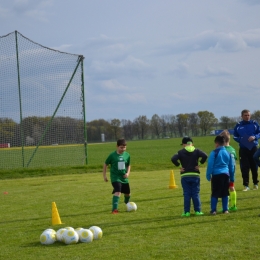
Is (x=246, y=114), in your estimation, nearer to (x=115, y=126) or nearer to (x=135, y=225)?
(x=135, y=225)

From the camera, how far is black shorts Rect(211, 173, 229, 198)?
9.55 metres

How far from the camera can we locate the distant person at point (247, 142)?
43.5ft

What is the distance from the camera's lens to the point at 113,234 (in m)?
8.19

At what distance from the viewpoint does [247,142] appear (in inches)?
524

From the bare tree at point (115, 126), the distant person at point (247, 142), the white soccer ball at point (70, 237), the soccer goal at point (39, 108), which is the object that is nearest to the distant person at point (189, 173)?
the white soccer ball at point (70, 237)

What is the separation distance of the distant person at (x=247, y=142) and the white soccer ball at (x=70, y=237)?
6732 mm

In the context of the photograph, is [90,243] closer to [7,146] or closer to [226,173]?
[226,173]

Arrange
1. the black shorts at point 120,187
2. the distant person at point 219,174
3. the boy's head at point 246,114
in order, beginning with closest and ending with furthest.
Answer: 1. the distant person at point 219,174
2. the black shorts at point 120,187
3. the boy's head at point 246,114

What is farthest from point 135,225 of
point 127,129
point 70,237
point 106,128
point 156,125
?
point 156,125

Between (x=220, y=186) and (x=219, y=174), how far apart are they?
229 millimetres

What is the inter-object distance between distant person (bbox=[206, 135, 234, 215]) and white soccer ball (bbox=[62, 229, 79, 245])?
3032 mm

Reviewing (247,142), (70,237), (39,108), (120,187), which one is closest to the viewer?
(70,237)

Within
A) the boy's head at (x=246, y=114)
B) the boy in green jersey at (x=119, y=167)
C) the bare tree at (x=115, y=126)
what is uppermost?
the bare tree at (x=115, y=126)

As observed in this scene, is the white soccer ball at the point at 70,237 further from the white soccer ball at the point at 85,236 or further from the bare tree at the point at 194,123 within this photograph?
the bare tree at the point at 194,123
